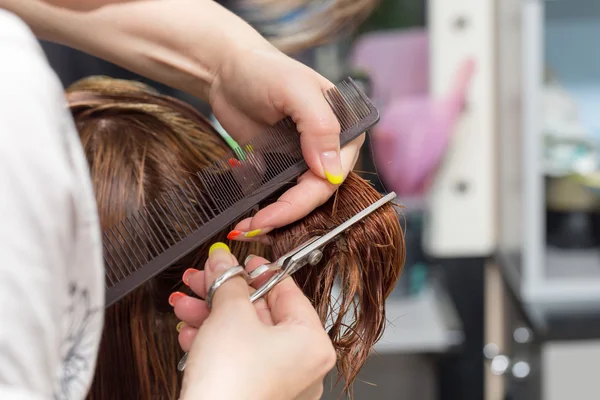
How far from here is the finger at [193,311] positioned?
499mm

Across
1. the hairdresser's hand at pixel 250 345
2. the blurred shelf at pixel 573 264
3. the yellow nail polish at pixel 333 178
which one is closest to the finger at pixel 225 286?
the hairdresser's hand at pixel 250 345

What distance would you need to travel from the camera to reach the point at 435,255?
1838 mm

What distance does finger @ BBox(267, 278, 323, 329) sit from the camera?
45cm

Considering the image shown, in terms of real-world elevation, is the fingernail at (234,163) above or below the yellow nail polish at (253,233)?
above

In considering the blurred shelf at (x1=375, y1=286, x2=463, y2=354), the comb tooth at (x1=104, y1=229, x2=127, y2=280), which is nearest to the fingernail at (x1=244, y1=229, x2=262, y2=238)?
the comb tooth at (x1=104, y1=229, x2=127, y2=280)

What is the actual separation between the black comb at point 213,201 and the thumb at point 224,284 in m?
0.02

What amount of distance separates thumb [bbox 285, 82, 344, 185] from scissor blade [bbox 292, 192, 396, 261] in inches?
1.3

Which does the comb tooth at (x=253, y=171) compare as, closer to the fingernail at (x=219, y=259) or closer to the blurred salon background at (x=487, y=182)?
the fingernail at (x=219, y=259)

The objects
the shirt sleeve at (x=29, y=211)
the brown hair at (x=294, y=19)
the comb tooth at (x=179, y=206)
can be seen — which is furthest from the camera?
the brown hair at (x=294, y=19)

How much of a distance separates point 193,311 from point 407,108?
1312 millimetres

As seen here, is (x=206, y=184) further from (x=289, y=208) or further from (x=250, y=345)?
(x=250, y=345)

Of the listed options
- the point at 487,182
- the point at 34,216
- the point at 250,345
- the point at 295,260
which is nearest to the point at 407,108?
the point at 487,182

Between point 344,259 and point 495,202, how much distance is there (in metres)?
1.40

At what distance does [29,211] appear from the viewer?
214 millimetres
